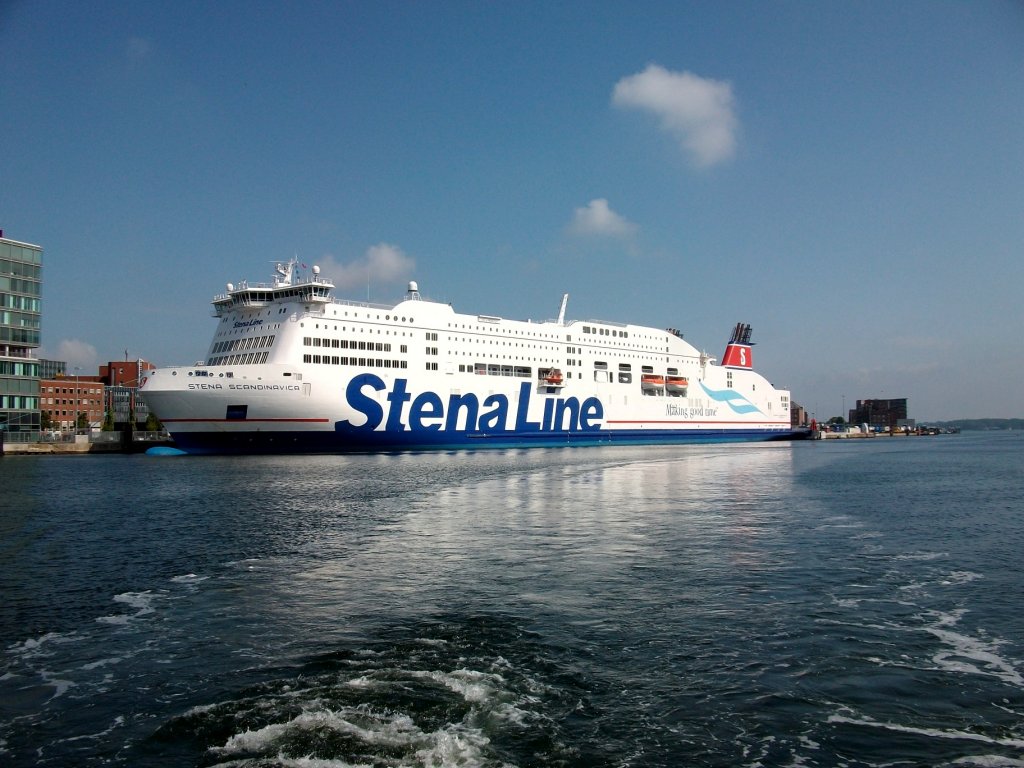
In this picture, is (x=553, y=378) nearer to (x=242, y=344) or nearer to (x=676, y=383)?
(x=676, y=383)

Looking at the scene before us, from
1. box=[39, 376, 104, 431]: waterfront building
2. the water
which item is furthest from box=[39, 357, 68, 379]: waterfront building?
the water

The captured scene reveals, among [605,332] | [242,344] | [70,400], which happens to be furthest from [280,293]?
[70,400]

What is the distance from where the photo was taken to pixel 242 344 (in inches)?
1784

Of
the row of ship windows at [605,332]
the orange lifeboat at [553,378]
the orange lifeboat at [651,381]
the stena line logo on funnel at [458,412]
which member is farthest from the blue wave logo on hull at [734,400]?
the orange lifeboat at [553,378]

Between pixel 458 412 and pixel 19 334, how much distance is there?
1374 inches

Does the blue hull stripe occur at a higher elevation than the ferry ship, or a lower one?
lower

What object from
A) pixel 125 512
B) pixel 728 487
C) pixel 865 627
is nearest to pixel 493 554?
pixel 865 627

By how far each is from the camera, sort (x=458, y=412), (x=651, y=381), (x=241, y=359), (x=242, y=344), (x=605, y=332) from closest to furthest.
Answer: (x=241, y=359) → (x=242, y=344) → (x=458, y=412) → (x=605, y=332) → (x=651, y=381)

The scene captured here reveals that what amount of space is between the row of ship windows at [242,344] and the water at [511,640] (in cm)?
2636

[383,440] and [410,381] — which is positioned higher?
[410,381]

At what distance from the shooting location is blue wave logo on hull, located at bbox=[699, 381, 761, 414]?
220 feet

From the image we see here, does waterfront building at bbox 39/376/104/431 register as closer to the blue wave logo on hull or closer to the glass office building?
the glass office building

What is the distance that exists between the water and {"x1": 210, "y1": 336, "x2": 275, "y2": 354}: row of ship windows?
26.4m

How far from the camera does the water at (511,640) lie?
18.8ft
